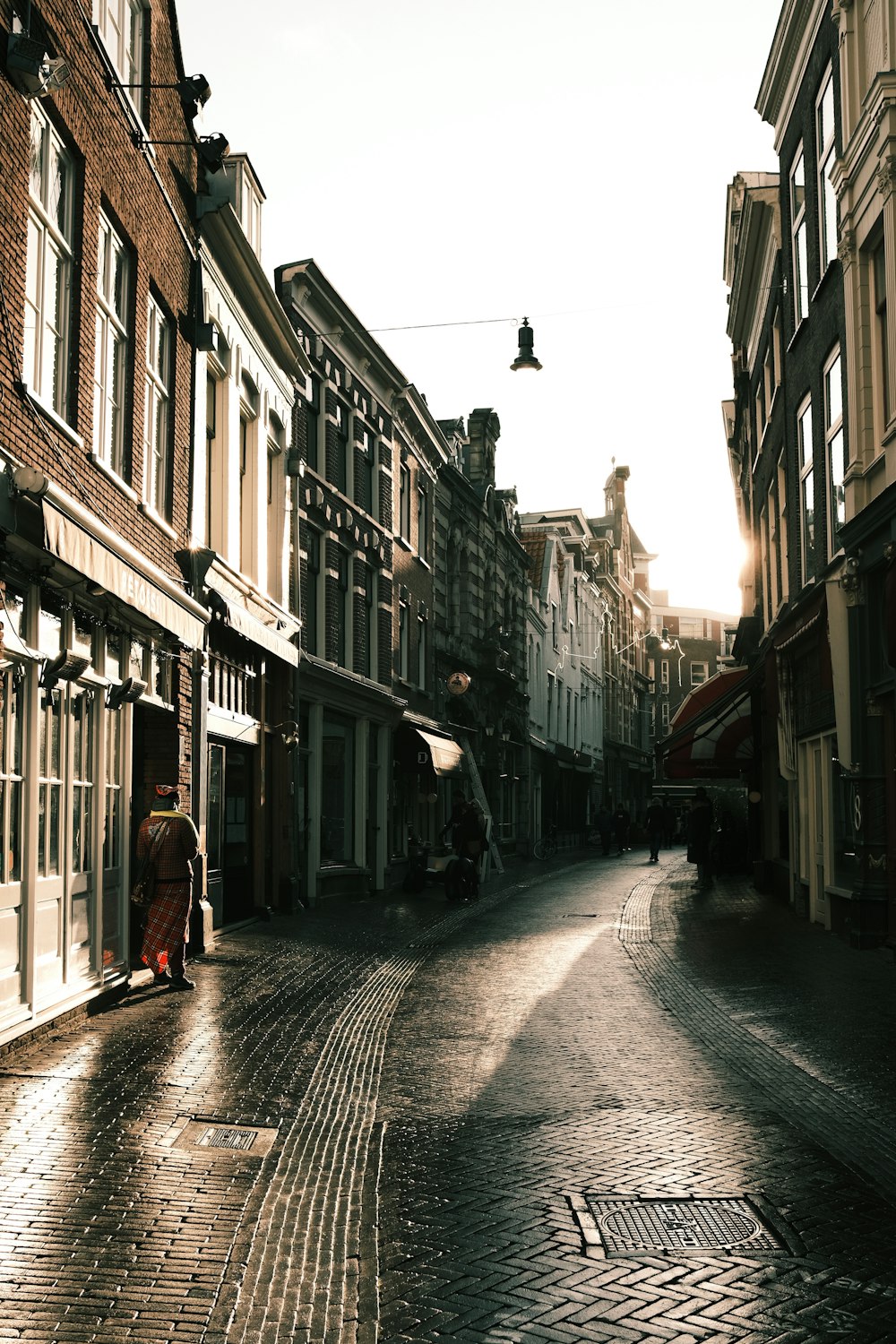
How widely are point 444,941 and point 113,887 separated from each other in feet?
19.3

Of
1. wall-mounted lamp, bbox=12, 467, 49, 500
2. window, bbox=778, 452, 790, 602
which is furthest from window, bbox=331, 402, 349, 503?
wall-mounted lamp, bbox=12, 467, 49, 500

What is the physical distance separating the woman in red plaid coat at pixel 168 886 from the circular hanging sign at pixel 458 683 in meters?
21.0

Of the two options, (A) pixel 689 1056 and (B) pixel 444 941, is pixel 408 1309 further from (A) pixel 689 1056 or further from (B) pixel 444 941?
(B) pixel 444 941

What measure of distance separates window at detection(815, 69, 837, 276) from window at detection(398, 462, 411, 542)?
1276 cm

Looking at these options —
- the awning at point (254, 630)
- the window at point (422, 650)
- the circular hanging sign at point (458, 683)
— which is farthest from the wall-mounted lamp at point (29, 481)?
the circular hanging sign at point (458, 683)

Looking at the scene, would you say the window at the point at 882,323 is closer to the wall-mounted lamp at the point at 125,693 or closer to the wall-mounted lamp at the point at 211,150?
the wall-mounted lamp at the point at 211,150

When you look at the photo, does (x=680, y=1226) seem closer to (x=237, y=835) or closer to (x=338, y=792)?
(x=237, y=835)

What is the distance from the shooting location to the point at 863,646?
14117 mm

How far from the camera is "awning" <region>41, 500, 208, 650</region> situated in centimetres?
817

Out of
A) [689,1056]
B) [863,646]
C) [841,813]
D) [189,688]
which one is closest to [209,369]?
[189,688]

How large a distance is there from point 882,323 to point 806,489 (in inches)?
187

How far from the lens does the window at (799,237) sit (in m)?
18.1

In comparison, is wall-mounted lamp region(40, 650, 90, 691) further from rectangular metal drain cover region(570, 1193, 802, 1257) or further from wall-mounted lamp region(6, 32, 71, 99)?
rectangular metal drain cover region(570, 1193, 802, 1257)

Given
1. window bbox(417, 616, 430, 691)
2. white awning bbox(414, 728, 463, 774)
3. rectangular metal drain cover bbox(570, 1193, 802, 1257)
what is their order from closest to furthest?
rectangular metal drain cover bbox(570, 1193, 802, 1257), white awning bbox(414, 728, 463, 774), window bbox(417, 616, 430, 691)
